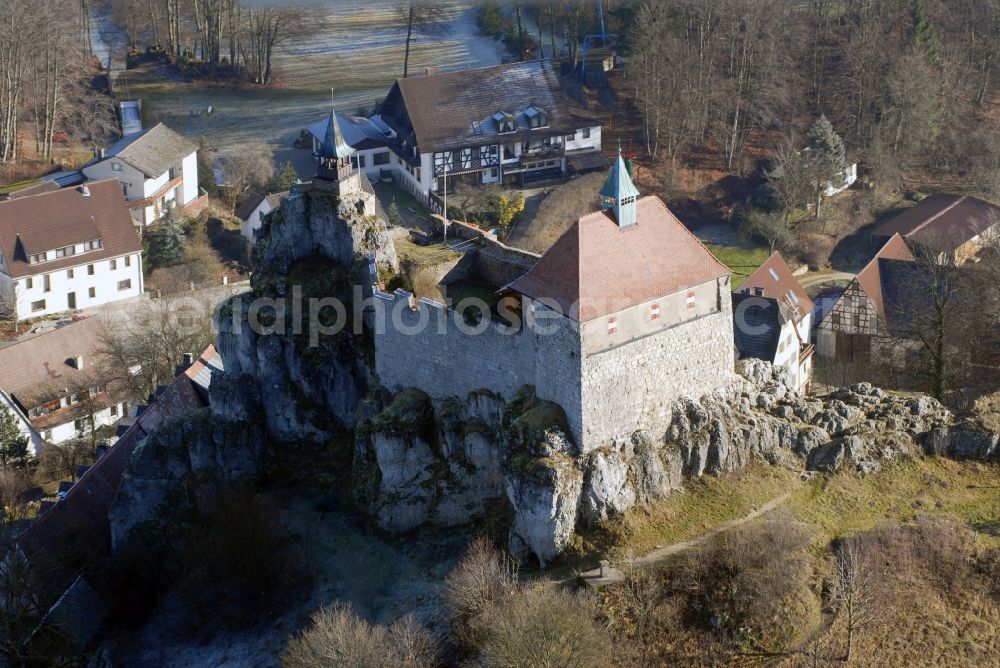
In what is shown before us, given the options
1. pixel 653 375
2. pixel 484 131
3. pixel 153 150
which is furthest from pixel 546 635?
pixel 153 150

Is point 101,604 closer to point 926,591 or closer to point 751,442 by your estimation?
point 751,442

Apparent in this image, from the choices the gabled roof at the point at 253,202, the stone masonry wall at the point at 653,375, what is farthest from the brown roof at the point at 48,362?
the stone masonry wall at the point at 653,375

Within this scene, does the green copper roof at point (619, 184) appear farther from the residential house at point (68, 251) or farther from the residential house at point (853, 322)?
the residential house at point (68, 251)

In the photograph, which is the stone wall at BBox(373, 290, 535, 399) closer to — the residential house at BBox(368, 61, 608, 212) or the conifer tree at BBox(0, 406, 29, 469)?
the conifer tree at BBox(0, 406, 29, 469)

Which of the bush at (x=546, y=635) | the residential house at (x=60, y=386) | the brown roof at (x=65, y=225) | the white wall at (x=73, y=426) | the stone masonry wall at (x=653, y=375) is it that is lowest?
the white wall at (x=73, y=426)

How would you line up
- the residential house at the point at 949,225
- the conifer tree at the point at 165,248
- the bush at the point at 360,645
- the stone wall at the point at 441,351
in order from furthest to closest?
the conifer tree at the point at 165,248
the residential house at the point at 949,225
the stone wall at the point at 441,351
the bush at the point at 360,645
